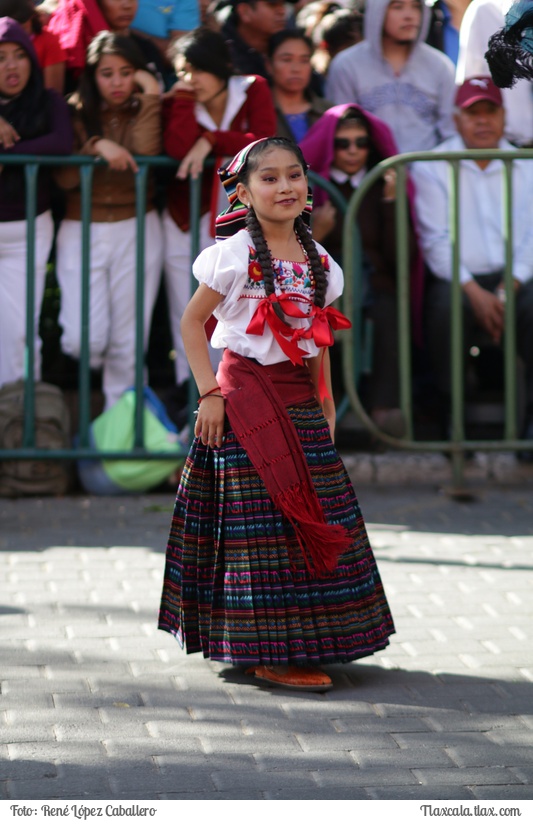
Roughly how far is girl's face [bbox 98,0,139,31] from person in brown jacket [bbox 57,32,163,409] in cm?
39

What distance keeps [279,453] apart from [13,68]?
3.42 meters

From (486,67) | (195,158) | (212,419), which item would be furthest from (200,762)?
(486,67)

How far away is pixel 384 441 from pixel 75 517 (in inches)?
64.1

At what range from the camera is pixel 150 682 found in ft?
14.1

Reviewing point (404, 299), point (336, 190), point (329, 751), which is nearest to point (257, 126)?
point (336, 190)

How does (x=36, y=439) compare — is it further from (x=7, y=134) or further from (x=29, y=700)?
(x=29, y=700)

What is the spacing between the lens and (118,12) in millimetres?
7379

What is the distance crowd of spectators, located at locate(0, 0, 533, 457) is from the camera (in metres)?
6.98

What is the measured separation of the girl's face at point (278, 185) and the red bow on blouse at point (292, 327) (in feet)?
0.85

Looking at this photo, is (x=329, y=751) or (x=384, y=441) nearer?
(x=329, y=751)

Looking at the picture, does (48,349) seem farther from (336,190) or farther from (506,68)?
(506,68)

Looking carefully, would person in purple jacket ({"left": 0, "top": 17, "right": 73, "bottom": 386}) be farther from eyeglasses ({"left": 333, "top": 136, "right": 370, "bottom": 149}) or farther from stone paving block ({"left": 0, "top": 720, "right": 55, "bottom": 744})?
stone paving block ({"left": 0, "top": 720, "right": 55, "bottom": 744})

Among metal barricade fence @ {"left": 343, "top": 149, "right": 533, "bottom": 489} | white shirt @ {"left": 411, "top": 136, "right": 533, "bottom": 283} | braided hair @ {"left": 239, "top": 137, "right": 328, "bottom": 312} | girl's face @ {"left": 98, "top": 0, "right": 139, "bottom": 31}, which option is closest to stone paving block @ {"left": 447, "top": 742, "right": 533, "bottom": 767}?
braided hair @ {"left": 239, "top": 137, "right": 328, "bottom": 312}

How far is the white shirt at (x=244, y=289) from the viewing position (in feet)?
13.9
